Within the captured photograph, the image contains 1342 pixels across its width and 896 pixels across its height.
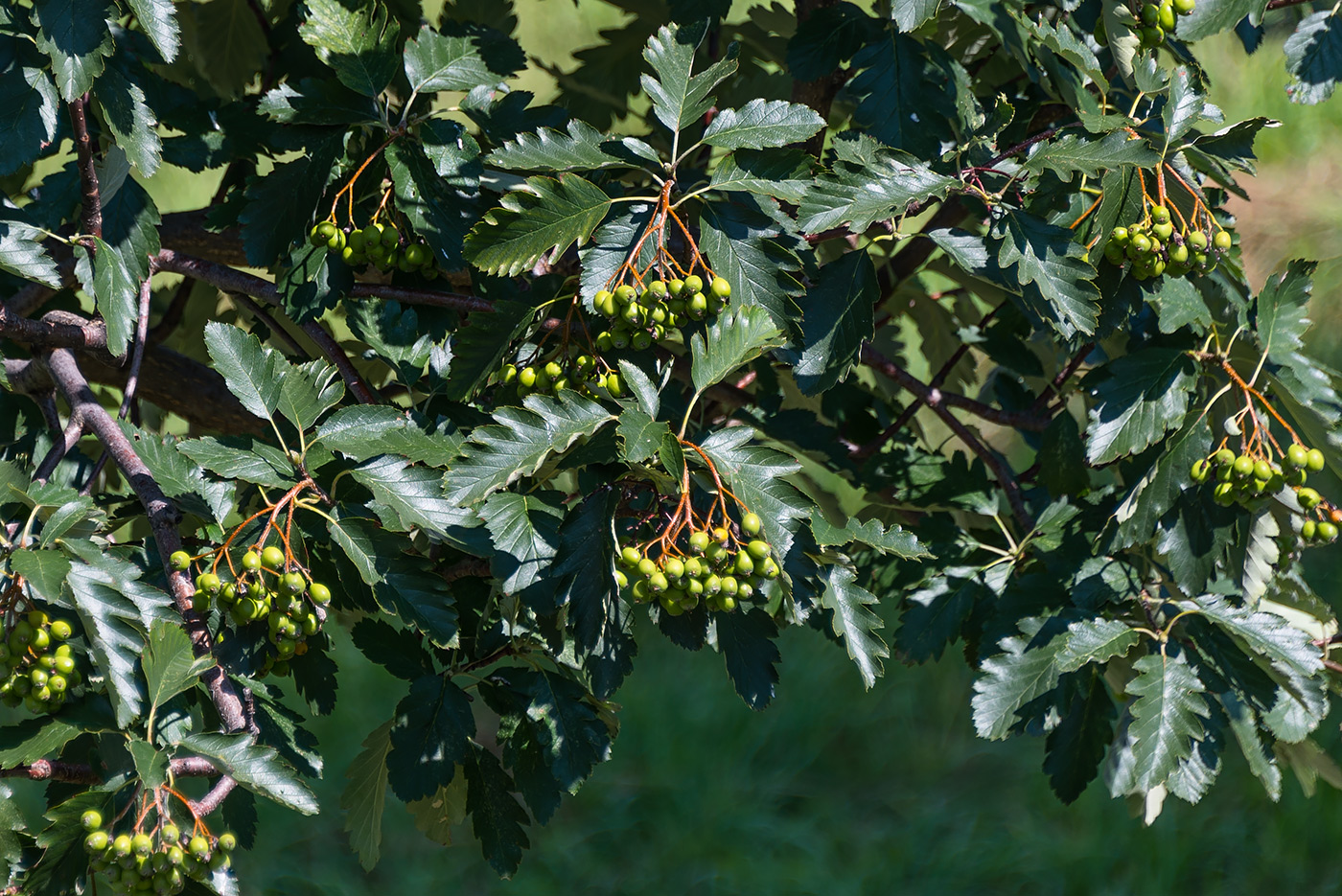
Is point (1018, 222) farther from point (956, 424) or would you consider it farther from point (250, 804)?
point (250, 804)

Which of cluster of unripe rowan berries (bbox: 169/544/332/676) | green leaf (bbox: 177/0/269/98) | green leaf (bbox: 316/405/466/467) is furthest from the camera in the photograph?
green leaf (bbox: 177/0/269/98)

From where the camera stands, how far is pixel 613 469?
122cm

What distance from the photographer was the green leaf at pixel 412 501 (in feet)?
3.84

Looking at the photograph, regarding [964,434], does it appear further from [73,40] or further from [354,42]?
[73,40]

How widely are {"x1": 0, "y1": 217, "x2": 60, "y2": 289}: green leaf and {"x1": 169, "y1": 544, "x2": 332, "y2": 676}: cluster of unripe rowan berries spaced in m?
0.39

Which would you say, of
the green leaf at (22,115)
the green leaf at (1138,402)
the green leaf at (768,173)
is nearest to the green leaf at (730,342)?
the green leaf at (768,173)

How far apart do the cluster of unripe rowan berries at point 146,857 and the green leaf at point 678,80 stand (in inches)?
32.9

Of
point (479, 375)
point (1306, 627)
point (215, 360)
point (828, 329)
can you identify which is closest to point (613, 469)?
point (479, 375)

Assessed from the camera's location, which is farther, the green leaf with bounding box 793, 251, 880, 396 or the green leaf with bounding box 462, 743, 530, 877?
the green leaf with bounding box 462, 743, 530, 877

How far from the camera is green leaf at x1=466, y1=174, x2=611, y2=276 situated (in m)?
1.21

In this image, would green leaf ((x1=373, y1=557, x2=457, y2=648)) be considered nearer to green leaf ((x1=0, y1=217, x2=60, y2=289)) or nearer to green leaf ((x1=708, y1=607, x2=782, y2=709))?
green leaf ((x1=708, y1=607, x2=782, y2=709))

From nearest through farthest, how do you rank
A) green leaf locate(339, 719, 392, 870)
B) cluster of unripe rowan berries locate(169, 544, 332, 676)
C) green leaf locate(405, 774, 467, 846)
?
cluster of unripe rowan berries locate(169, 544, 332, 676), green leaf locate(339, 719, 392, 870), green leaf locate(405, 774, 467, 846)

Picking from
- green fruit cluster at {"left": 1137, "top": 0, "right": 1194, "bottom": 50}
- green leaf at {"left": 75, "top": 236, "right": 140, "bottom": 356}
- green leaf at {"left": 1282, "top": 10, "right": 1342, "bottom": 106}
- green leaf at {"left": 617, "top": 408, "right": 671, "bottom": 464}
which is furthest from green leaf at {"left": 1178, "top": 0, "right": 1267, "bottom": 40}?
green leaf at {"left": 75, "top": 236, "right": 140, "bottom": 356}

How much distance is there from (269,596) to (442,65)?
2.23 feet
